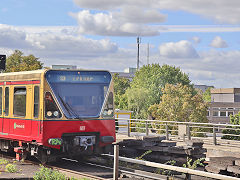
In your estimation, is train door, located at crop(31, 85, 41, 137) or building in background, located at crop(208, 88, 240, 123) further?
building in background, located at crop(208, 88, 240, 123)

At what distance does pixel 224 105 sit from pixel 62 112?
117807mm

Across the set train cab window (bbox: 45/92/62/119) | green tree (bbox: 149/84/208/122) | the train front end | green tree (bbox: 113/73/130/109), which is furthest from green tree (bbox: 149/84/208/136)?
train cab window (bbox: 45/92/62/119)

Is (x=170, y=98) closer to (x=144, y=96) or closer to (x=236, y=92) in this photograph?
(x=144, y=96)

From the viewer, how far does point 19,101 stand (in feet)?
54.9

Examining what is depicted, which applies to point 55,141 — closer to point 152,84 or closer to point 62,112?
point 62,112

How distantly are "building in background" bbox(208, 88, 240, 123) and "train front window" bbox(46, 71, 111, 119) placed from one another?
4066 inches

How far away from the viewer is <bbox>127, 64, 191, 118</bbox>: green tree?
9038 cm

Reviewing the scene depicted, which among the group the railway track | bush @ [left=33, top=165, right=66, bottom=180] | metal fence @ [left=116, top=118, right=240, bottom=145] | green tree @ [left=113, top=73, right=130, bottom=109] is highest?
green tree @ [left=113, top=73, right=130, bottom=109]

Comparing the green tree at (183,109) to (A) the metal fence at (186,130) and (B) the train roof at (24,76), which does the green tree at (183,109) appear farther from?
(B) the train roof at (24,76)

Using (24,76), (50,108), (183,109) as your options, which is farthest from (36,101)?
(183,109)

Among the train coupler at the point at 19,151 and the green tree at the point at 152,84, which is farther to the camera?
the green tree at the point at 152,84

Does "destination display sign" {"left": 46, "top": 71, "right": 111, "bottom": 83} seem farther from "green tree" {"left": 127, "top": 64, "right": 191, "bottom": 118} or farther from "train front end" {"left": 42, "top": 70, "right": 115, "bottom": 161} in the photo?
"green tree" {"left": 127, "top": 64, "right": 191, "bottom": 118}

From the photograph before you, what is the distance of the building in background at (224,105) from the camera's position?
398ft

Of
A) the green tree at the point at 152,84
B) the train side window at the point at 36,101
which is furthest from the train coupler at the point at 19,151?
the green tree at the point at 152,84
